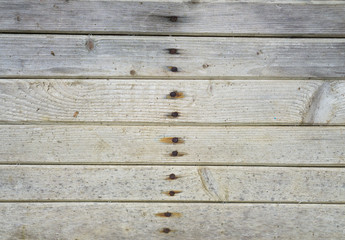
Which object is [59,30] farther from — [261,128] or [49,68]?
[261,128]

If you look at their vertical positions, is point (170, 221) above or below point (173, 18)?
below

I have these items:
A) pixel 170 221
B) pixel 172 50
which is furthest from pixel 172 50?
pixel 170 221

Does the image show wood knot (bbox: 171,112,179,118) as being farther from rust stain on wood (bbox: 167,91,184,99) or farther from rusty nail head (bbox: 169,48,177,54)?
rusty nail head (bbox: 169,48,177,54)

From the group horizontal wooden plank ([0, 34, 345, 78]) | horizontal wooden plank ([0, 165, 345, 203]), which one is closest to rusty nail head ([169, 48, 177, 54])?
horizontal wooden plank ([0, 34, 345, 78])

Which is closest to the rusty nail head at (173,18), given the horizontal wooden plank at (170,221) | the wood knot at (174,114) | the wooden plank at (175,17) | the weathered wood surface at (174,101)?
the wooden plank at (175,17)

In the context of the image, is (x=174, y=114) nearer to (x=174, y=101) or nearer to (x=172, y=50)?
(x=174, y=101)

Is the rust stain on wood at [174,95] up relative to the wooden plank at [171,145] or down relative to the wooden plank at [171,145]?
up

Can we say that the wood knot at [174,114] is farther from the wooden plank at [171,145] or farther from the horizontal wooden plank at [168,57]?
the horizontal wooden plank at [168,57]

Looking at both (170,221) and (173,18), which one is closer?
(173,18)
